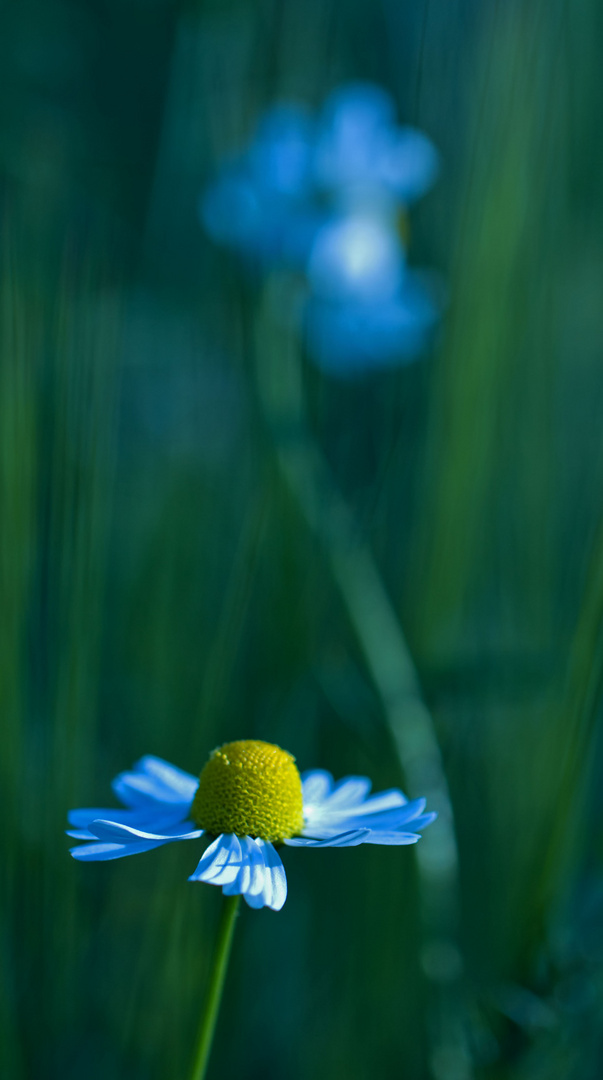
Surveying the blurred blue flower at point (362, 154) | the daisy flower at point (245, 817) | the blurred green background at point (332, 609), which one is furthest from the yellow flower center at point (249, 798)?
the blurred blue flower at point (362, 154)

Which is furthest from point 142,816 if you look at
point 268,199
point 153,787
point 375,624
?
point 268,199

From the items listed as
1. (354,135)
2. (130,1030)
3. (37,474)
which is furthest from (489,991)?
(354,135)

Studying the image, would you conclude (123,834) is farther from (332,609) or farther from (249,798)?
(332,609)

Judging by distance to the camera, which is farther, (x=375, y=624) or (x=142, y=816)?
(x=375, y=624)

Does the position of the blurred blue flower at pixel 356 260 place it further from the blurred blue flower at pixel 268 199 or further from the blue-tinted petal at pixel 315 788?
the blue-tinted petal at pixel 315 788

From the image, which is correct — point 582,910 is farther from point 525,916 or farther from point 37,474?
point 37,474

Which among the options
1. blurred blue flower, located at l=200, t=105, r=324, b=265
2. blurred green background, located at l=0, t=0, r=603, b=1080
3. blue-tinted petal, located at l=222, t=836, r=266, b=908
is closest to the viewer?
blue-tinted petal, located at l=222, t=836, r=266, b=908

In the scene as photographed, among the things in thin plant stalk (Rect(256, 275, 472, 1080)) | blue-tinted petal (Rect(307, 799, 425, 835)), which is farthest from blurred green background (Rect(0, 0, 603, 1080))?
blue-tinted petal (Rect(307, 799, 425, 835))

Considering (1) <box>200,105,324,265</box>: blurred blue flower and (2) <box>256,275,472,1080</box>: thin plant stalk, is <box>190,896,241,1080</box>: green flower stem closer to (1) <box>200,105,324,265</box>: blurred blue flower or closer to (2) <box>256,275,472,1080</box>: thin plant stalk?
(2) <box>256,275,472,1080</box>: thin plant stalk
